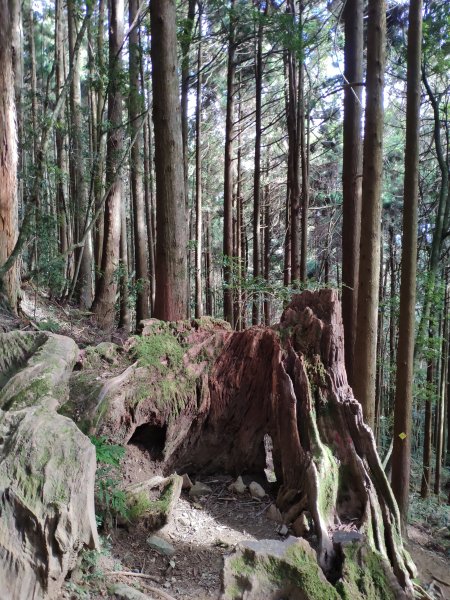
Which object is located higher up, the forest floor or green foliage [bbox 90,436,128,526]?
green foliage [bbox 90,436,128,526]

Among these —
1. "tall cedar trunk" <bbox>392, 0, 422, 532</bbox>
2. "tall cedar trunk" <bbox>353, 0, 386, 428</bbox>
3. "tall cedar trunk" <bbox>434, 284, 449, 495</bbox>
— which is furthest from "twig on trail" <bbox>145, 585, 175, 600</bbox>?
"tall cedar trunk" <bbox>434, 284, 449, 495</bbox>

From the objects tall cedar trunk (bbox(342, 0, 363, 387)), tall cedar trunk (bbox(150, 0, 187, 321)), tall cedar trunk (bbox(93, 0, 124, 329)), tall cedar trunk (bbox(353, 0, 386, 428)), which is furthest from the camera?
tall cedar trunk (bbox(93, 0, 124, 329))

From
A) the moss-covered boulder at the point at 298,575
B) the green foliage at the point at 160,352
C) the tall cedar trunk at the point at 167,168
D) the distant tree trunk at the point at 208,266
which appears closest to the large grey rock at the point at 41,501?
the moss-covered boulder at the point at 298,575

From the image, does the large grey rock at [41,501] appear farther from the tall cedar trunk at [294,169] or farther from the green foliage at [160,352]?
the tall cedar trunk at [294,169]

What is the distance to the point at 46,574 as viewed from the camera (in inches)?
82.3

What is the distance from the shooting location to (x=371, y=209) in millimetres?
6652

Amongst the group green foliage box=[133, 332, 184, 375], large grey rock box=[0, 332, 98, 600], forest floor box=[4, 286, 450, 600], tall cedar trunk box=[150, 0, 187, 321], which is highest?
tall cedar trunk box=[150, 0, 187, 321]

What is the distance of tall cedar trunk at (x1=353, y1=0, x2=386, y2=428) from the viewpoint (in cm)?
657

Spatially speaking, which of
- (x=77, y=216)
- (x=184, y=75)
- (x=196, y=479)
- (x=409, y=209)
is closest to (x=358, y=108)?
(x=409, y=209)

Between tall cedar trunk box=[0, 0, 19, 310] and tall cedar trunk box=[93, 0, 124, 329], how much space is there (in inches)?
109

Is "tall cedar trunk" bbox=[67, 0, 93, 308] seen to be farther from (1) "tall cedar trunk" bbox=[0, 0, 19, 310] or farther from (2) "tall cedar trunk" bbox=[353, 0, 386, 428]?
(2) "tall cedar trunk" bbox=[353, 0, 386, 428]

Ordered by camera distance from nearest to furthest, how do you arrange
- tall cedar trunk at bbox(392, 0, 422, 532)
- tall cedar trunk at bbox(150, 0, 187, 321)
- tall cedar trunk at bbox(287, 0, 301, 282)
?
tall cedar trunk at bbox(150, 0, 187, 321) < tall cedar trunk at bbox(392, 0, 422, 532) < tall cedar trunk at bbox(287, 0, 301, 282)

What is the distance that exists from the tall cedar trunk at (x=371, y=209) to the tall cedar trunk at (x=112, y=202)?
4.88 m

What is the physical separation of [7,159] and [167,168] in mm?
2221
